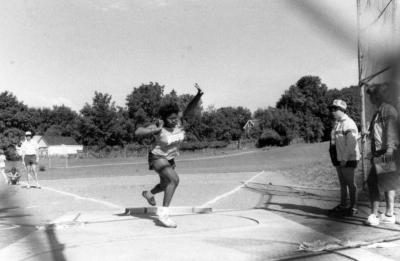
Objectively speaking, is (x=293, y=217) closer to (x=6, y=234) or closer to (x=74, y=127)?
(x=6, y=234)

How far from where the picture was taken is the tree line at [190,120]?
322cm

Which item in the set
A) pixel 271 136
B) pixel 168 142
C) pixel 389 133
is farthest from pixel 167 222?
pixel 389 133

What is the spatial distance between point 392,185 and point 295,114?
2.54 metres

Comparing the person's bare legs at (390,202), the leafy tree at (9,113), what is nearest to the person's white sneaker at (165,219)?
the person's bare legs at (390,202)

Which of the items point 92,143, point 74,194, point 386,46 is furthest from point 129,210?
point 92,143

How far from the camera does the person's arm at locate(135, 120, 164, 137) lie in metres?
5.34

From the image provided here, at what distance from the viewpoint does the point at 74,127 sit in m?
130

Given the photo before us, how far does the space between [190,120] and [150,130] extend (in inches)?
32.7

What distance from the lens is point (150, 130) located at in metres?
5.41

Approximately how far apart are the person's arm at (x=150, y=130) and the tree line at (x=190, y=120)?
1.32 feet

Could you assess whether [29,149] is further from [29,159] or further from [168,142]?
[168,142]

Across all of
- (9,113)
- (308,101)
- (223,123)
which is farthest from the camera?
(223,123)

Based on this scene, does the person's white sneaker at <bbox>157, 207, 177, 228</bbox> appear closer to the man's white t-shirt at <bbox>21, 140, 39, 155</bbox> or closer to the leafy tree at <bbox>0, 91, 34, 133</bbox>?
the man's white t-shirt at <bbox>21, 140, 39, 155</bbox>

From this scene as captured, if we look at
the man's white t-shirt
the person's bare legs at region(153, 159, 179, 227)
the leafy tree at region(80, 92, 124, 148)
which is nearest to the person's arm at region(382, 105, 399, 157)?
the person's bare legs at region(153, 159, 179, 227)
